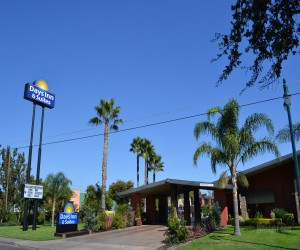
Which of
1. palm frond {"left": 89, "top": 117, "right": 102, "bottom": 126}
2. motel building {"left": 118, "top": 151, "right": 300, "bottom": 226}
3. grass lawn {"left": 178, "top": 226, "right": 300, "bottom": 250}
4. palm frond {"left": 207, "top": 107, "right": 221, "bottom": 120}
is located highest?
palm frond {"left": 89, "top": 117, "right": 102, "bottom": 126}

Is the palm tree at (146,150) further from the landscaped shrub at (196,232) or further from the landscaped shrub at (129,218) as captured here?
the landscaped shrub at (196,232)

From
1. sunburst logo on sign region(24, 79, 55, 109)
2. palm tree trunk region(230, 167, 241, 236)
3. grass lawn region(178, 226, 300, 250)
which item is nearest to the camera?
grass lawn region(178, 226, 300, 250)

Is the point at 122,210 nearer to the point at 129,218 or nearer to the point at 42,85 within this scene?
the point at 129,218

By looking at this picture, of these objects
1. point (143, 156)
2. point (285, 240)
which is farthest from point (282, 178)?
point (143, 156)

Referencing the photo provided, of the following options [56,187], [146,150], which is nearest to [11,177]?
[56,187]

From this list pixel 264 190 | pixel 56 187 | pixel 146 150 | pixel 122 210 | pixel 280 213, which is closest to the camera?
pixel 280 213

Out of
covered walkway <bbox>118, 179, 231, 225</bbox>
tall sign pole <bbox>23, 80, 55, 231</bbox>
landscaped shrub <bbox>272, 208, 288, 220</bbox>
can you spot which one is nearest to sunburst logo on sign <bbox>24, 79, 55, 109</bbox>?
tall sign pole <bbox>23, 80, 55, 231</bbox>

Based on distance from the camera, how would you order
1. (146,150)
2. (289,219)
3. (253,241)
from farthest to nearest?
1. (146,150)
2. (289,219)
3. (253,241)

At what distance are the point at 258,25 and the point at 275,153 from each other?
42.3ft

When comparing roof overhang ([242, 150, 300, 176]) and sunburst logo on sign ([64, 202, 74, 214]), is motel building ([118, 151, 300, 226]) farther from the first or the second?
sunburst logo on sign ([64, 202, 74, 214])

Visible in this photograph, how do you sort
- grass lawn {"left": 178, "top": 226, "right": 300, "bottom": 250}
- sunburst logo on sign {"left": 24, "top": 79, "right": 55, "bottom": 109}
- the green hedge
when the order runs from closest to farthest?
1. grass lawn {"left": 178, "top": 226, "right": 300, "bottom": 250}
2. the green hedge
3. sunburst logo on sign {"left": 24, "top": 79, "right": 55, "bottom": 109}

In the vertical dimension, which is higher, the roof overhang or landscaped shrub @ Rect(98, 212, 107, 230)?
the roof overhang

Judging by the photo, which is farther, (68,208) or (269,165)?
(68,208)

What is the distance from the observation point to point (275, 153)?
754 inches
